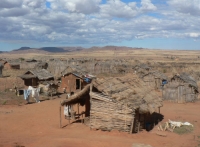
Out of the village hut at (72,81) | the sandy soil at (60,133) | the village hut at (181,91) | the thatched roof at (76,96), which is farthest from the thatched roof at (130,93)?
the village hut at (72,81)

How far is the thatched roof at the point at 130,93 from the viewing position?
13977 mm

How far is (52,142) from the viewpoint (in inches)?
453

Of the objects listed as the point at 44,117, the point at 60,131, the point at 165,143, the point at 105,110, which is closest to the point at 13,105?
the point at 44,117

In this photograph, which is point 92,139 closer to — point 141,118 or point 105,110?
point 105,110

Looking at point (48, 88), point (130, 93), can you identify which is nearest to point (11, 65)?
point (48, 88)

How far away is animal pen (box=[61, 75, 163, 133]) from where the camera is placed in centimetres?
1371

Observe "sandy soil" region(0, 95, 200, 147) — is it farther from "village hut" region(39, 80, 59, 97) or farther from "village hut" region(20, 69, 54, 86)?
"village hut" region(20, 69, 54, 86)

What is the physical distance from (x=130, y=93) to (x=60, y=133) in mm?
4643

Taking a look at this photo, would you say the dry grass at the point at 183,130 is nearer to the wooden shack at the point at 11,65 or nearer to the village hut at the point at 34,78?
the village hut at the point at 34,78

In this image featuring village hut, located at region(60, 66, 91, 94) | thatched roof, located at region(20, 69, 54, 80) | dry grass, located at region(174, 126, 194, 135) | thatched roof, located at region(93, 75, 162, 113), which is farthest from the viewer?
thatched roof, located at region(20, 69, 54, 80)

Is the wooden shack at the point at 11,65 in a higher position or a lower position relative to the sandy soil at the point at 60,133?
higher

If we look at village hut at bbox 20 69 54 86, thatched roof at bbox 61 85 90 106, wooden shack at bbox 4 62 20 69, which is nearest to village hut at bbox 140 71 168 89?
village hut at bbox 20 69 54 86

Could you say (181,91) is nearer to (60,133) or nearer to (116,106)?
(116,106)

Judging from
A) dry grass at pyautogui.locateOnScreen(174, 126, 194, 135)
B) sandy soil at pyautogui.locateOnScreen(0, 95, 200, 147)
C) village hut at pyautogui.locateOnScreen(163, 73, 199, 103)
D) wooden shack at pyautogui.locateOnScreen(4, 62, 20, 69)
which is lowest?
dry grass at pyautogui.locateOnScreen(174, 126, 194, 135)
